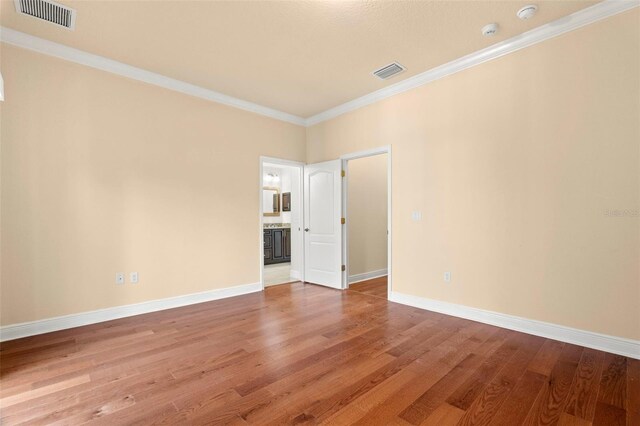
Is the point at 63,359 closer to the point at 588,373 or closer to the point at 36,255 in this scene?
the point at 36,255

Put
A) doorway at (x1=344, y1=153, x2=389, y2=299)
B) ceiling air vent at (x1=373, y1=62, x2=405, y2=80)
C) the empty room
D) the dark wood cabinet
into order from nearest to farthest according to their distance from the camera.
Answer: the empty room → ceiling air vent at (x1=373, y1=62, x2=405, y2=80) → doorway at (x1=344, y1=153, x2=389, y2=299) → the dark wood cabinet

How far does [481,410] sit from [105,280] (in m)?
3.82

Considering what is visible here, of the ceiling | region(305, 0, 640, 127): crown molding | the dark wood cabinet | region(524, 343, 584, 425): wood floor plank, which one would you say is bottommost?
region(524, 343, 584, 425): wood floor plank

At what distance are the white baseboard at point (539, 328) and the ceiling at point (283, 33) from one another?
2842 millimetres

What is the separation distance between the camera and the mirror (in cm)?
809

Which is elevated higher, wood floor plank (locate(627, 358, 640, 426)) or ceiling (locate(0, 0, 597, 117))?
ceiling (locate(0, 0, 597, 117))

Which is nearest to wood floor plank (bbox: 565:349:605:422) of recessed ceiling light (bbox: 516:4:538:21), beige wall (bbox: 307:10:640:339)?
beige wall (bbox: 307:10:640:339)

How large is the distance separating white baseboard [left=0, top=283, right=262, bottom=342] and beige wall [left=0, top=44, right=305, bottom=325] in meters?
0.07

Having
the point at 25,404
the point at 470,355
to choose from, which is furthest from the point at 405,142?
the point at 25,404

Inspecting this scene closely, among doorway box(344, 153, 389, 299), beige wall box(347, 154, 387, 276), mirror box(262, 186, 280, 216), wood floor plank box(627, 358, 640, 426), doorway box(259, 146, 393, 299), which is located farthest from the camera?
mirror box(262, 186, 280, 216)

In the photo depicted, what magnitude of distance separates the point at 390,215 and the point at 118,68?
3.84 metres

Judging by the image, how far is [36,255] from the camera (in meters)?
3.08

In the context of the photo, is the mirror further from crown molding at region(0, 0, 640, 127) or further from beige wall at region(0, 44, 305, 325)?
crown molding at region(0, 0, 640, 127)

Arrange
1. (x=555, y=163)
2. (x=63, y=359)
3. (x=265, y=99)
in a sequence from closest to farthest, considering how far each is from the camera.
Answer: (x=63, y=359) < (x=555, y=163) < (x=265, y=99)
